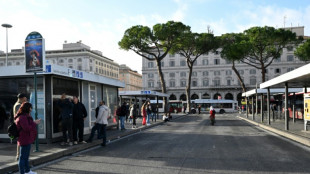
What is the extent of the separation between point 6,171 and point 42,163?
4.19ft

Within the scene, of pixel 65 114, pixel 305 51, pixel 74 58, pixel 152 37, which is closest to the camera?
pixel 65 114

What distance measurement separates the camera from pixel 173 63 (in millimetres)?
96500

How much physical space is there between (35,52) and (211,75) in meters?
86.4

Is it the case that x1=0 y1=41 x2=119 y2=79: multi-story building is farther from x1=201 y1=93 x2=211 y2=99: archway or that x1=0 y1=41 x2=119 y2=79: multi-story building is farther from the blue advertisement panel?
the blue advertisement panel

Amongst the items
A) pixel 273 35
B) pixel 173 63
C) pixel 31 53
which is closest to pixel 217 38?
pixel 273 35

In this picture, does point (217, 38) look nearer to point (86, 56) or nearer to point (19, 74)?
point (19, 74)

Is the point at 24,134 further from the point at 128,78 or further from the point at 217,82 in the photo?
the point at 128,78

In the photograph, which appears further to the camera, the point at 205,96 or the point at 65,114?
the point at 205,96

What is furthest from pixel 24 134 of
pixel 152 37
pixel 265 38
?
pixel 265 38

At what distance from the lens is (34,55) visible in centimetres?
966

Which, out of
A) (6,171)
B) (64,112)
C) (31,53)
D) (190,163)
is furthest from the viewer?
(64,112)

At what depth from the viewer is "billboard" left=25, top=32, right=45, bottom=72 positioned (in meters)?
9.57

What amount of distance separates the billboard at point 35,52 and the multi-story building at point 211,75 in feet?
277

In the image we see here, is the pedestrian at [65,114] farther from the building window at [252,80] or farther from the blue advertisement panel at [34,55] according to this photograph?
the building window at [252,80]
